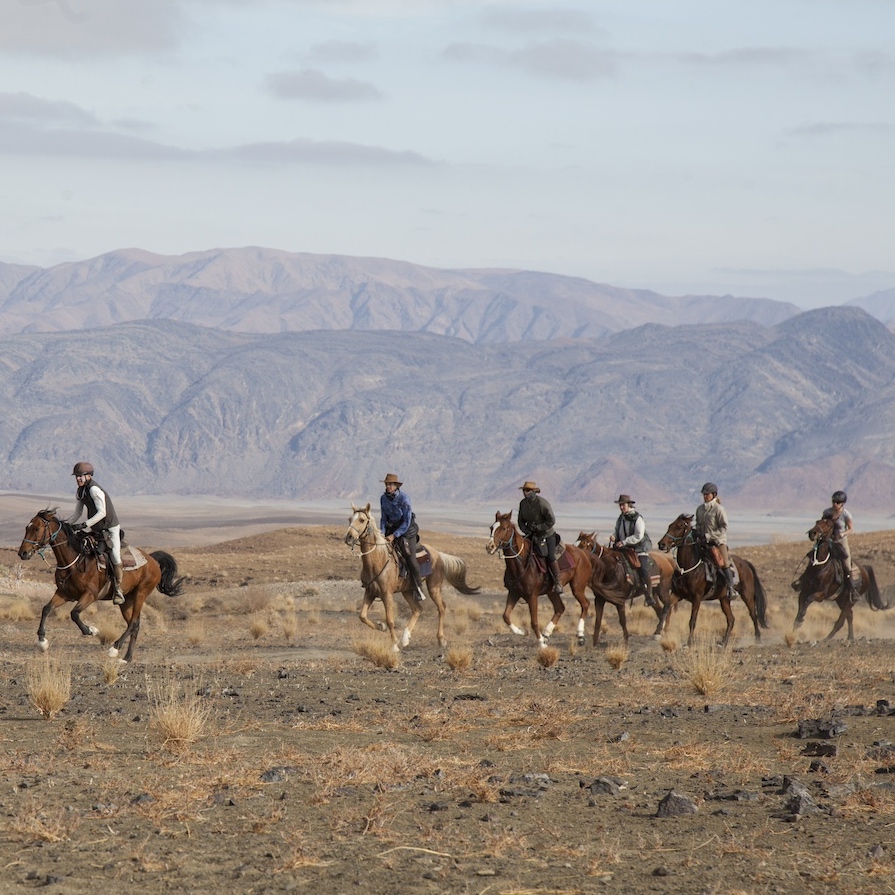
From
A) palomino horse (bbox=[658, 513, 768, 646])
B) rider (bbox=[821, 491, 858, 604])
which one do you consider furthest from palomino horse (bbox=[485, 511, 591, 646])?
rider (bbox=[821, 491, 858, 604])

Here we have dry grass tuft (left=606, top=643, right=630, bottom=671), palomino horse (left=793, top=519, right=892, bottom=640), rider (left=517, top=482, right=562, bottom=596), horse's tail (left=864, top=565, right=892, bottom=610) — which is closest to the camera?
dry grass tuft (left=606, top=643, right=630, bottom=671)

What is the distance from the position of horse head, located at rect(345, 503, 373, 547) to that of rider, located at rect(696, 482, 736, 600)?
16.1ft

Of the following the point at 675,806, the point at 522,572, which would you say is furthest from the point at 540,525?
the point at 675,806

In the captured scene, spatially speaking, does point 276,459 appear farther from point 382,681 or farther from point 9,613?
point 382,681

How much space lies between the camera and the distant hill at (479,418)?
150 m

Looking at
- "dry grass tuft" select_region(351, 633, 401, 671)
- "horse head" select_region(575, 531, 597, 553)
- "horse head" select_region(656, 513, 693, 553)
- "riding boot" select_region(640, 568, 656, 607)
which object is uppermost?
"horse head" select_region(656, 513, 693, 553)

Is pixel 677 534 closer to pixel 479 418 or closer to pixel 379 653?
pixel 379 653

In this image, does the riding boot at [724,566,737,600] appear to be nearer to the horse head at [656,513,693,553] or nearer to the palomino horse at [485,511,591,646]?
the horse head at [656,513,693,553]

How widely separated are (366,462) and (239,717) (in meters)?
143

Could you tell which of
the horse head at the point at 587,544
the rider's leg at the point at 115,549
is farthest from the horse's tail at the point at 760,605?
the rider's leg at the point at 115,549

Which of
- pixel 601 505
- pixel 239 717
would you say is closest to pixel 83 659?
pixel 239 717

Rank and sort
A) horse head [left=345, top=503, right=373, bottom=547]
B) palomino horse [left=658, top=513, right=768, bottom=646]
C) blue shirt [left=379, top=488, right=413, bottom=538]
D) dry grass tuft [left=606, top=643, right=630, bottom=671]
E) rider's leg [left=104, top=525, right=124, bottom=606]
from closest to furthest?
rider's leg [left=104, top=525, right=124, bottom=606], dry grass tuft [left=606, top=643, right=630, bottom=671], horse head [left=345, top=503, right=373, bottom=547], blue shirt [left=379, top=488, right=413, bottom=538], palomino horse [left=658, top=513, right=768, bottom=646]

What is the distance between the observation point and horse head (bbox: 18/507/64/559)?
17234mm

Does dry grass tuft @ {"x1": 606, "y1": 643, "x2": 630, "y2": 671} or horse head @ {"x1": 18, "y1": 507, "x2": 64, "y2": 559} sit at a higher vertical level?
horse head @ {"x1": 18, "y1": 507, "x2": 64, "y2": 559}
